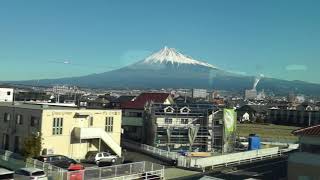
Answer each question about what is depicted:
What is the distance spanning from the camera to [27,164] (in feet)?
101

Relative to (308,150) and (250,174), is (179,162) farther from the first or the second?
(308,150)

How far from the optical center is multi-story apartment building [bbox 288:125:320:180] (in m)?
24.3

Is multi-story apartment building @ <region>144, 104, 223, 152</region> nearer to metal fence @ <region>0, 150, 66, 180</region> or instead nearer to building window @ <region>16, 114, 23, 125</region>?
building window @ <region>16, 114, 23, 125</region>

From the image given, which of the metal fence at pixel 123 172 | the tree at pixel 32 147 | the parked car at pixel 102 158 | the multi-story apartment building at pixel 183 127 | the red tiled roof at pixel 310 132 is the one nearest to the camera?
the red tiled roof at pixel 310 132

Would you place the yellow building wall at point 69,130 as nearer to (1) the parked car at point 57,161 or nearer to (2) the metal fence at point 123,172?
(1) the parked car at point 57,161

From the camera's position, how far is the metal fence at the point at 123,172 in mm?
27922

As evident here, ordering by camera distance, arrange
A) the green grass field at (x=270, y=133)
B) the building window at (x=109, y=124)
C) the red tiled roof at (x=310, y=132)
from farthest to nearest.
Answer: the green grass field at (x=270, y=133)
the building window at (x=109, y=124)
the red tiled roof at (x=310, y=132)

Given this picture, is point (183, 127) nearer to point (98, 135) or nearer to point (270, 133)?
point (98, 135)

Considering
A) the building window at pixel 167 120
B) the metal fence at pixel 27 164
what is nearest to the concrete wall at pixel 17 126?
the metal fence at pixel 27 164

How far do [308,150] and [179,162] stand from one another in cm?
1501

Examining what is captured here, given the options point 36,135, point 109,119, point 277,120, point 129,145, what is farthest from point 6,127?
point 277,120

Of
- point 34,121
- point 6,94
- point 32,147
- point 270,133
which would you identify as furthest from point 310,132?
point 270,133

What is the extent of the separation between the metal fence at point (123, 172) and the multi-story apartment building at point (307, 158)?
31.9 feet

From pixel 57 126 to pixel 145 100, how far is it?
18339mm
